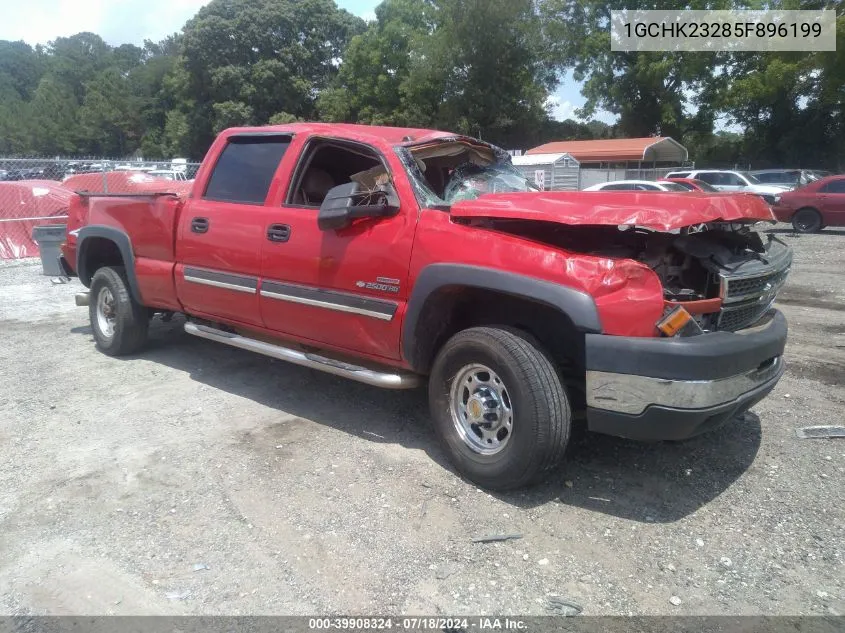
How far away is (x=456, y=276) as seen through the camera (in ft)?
11.5

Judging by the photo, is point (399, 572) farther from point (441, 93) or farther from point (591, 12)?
point (591, 12)

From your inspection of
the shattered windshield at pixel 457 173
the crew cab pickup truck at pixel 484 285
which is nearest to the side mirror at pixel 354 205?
the crew cab pickup truck at pixel 484 285

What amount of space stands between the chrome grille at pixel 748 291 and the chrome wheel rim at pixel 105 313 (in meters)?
5.12

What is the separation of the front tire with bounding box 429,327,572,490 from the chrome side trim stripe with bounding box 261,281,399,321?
0.45 metres

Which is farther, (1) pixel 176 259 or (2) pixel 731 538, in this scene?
(1) pixel 176 259

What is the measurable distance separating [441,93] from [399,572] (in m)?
37.8

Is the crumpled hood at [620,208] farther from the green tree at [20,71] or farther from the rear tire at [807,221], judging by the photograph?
the green tree at [20,71]

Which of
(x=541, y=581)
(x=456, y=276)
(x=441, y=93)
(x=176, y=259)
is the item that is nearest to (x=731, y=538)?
(x=541, y=581)

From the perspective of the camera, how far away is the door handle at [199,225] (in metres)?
4.96

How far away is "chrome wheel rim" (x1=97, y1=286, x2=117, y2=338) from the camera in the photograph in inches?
240

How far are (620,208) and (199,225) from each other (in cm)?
322

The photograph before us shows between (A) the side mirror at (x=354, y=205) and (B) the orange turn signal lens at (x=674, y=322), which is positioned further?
(A) the side mirror at (x=354, y=205)

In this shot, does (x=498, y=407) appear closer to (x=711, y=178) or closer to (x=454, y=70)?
(x=711, y=178)

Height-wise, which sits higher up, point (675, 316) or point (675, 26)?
point (675, 26)
